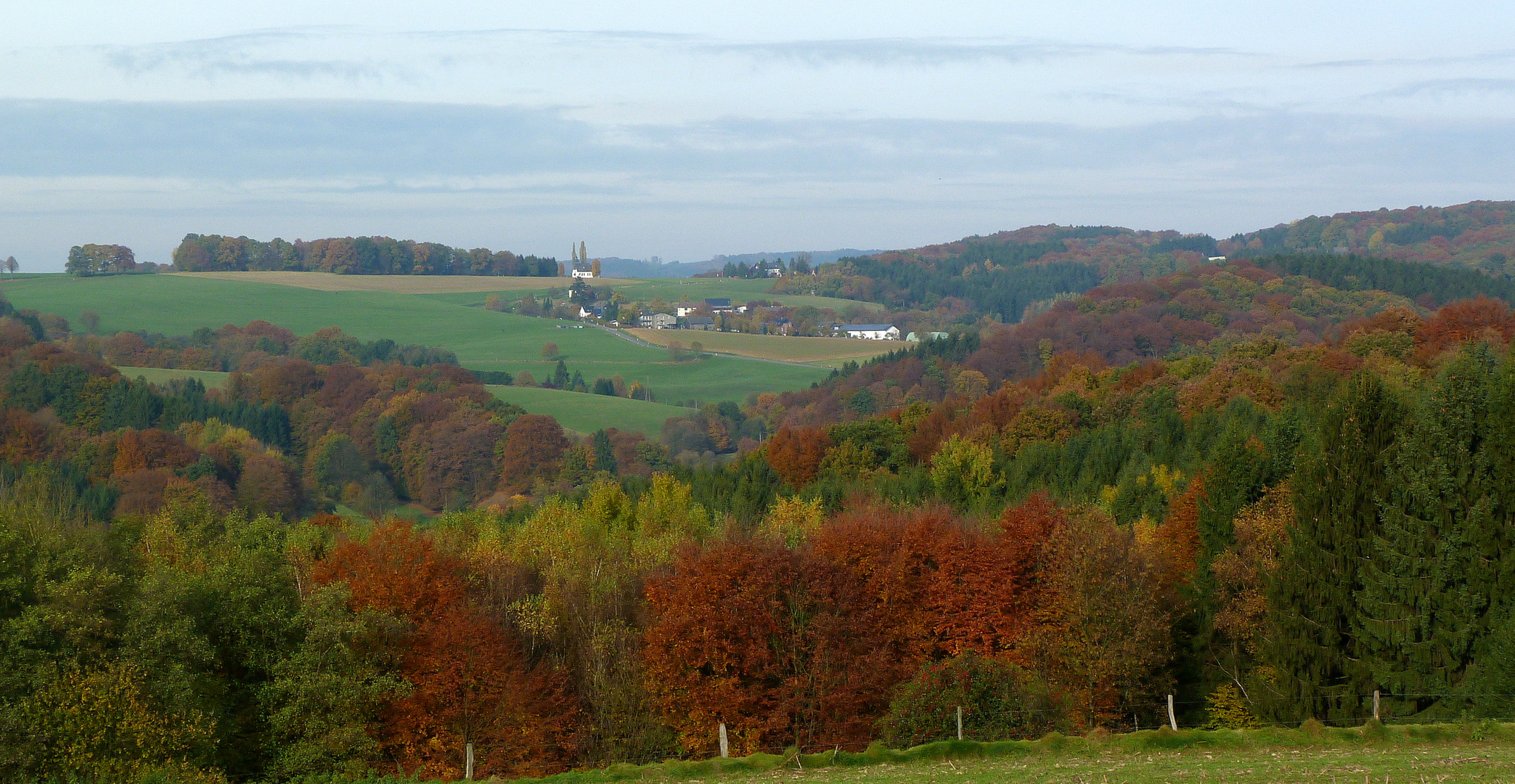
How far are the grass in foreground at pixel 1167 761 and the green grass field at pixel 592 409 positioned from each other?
117622 mm

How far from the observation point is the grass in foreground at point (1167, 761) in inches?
806

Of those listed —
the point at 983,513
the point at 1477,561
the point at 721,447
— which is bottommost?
the point at 721,447

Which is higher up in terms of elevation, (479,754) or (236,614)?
(236,614)

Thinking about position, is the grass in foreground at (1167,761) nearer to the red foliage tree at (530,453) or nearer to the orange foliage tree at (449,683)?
the orange foliage tree at (449,683)

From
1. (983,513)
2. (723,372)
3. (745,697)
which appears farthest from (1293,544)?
(723,372)

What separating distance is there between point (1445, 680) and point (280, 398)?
140605 mm

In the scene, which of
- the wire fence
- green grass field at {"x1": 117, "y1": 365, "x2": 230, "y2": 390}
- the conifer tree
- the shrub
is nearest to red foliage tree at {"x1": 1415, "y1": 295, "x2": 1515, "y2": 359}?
the conifer tree

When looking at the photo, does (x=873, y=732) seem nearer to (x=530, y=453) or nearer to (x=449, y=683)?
(x=449, y=683)

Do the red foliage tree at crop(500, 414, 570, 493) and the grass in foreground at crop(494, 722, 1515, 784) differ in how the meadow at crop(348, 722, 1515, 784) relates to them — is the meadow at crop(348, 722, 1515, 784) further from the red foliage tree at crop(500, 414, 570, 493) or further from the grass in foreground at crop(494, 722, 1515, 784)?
the red foliage tree at crop(500, 414, 570, 493)

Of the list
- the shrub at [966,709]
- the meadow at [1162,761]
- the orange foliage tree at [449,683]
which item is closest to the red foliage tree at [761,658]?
the orange foliage tree at [449,683]

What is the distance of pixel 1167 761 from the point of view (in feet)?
76.1

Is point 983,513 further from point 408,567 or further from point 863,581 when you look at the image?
point 408,567

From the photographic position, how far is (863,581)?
45.2m

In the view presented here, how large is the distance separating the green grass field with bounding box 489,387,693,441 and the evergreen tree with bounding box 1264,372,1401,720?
10858 centimetres
